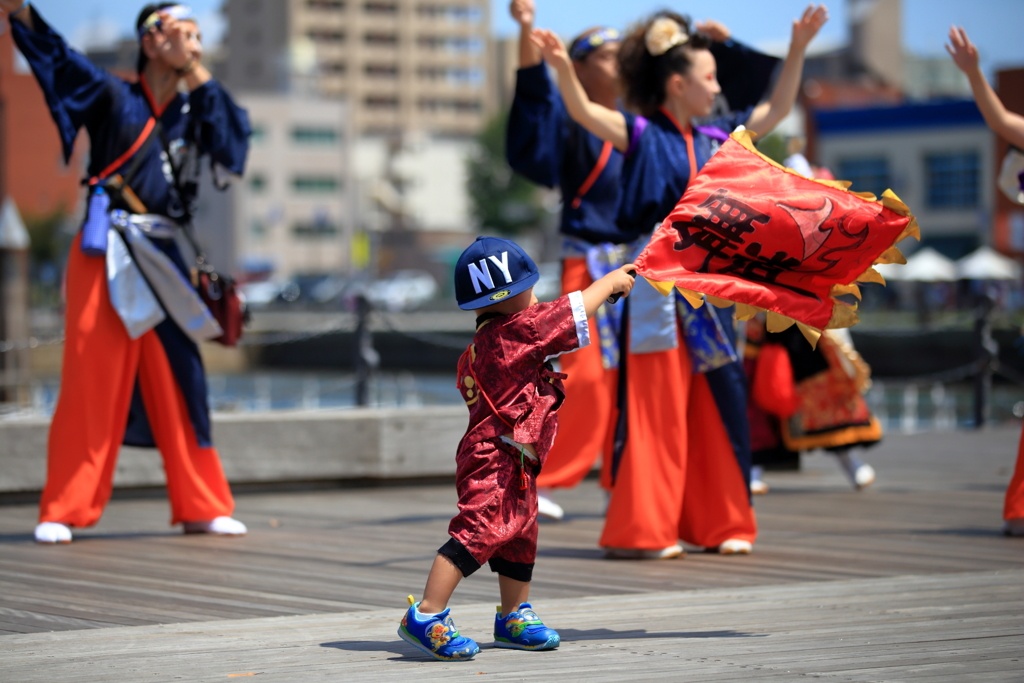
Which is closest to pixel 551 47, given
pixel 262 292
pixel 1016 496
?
pixel 1016 496

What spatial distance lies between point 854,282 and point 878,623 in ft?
3.63

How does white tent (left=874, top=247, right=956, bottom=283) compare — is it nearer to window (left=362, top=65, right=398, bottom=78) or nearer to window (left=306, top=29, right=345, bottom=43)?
window (left=306, top=29, right=345, bottom=43)

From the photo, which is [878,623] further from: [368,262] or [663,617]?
[368,262]

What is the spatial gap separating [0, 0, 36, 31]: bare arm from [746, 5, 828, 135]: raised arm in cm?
297

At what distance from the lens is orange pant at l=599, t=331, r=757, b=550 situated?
4828 millimetres

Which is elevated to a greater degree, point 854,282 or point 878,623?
point 854,282

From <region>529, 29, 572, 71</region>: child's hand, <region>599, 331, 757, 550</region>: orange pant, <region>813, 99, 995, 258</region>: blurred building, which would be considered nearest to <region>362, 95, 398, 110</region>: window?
<region>813, 99, 995, 258</region>: blurred building

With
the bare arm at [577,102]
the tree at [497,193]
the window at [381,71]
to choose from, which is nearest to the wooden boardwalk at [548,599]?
the bare arm at [577,102]

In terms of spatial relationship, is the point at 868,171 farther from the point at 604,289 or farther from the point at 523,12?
the point at 604,289

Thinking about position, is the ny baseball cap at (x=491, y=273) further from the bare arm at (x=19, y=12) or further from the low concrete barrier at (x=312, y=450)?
the low concrete barrier at (x=312, y=450)

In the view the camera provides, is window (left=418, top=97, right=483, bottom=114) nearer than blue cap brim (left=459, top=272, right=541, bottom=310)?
No

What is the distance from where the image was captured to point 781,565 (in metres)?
4.75

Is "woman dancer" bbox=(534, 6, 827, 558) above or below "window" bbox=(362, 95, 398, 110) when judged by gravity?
above

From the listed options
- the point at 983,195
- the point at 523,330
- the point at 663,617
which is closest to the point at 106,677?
the point at 523,330
